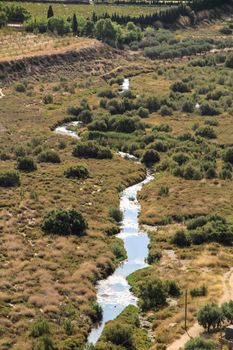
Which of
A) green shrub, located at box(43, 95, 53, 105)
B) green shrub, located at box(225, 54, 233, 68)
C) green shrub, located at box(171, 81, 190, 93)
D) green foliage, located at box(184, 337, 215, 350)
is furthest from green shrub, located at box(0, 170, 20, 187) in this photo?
green shrub, located at box(225, 54, 233, 68)

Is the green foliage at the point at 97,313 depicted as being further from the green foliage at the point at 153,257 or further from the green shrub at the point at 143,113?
the green shrub at the point at 143,113

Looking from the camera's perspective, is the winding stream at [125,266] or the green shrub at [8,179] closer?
the winding stream at [125,266]

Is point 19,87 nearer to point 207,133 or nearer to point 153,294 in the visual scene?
point 207,133

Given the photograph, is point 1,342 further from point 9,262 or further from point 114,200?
point 114,200

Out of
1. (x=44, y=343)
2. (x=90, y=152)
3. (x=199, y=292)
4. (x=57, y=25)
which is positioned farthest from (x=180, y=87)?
(x=44, y=343)

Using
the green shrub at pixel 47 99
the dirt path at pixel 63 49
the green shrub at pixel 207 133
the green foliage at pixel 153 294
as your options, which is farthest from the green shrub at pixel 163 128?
the green foliage at pixel 153 294

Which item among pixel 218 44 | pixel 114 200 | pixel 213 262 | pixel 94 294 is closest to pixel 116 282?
pixel 94 294
